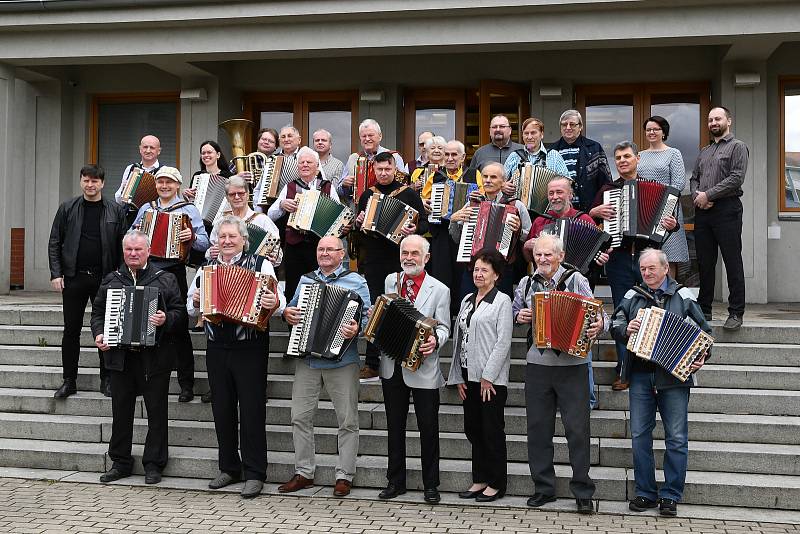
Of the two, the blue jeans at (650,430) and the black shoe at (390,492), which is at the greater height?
the blue jeans at (650,430)

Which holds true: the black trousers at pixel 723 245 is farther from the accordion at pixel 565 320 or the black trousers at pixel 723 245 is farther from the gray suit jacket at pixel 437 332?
the gray suit jacket at pixel 437 332

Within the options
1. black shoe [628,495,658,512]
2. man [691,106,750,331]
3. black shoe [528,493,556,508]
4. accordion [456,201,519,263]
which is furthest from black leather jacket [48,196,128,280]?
man [691,106,750,331]

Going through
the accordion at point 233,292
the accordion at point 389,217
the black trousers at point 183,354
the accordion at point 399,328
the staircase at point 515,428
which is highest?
the accordion at point 389,217

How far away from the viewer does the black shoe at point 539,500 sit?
6.52m

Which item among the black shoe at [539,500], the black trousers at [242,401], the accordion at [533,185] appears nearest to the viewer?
the black shoe at [539,500]

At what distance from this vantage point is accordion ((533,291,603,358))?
20.3ft

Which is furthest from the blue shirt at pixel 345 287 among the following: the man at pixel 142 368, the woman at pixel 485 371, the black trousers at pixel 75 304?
the black trousers at pixel 75 304

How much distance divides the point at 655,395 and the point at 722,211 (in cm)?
271

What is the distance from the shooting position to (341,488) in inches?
270

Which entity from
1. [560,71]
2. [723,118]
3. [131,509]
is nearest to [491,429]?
[131,509]

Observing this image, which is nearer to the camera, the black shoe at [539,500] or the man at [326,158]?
the black shoe at [539,500]

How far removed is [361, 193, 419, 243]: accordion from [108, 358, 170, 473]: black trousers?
7.14 feet

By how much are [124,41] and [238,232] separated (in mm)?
5837

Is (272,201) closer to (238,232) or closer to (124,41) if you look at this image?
(238,232)
